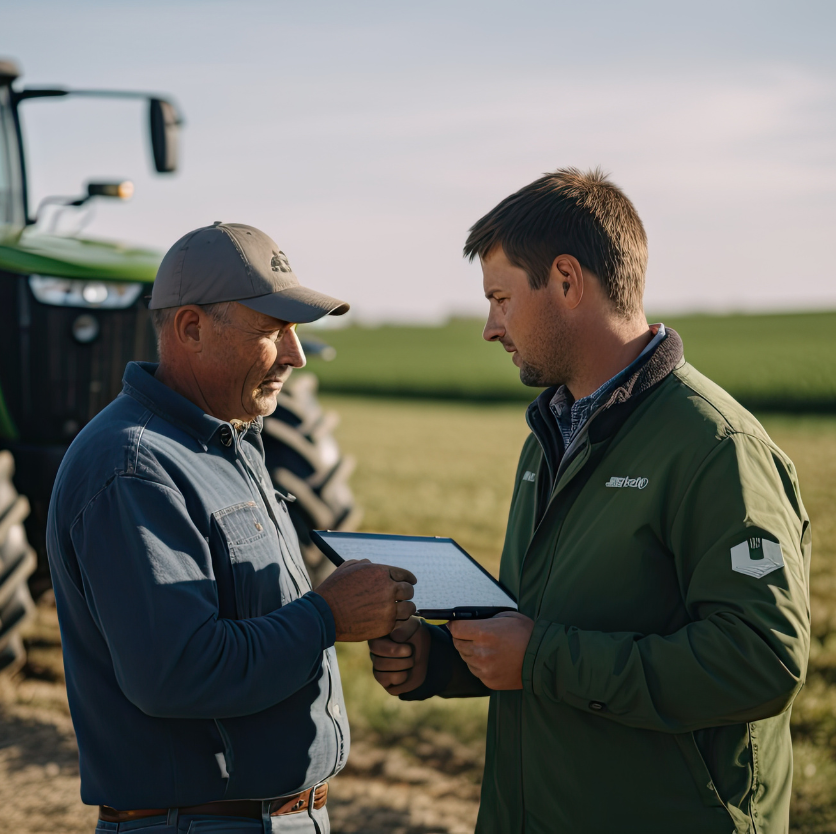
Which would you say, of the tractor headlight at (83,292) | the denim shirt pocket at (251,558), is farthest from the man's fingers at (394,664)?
the tractor headlight at (83,292)

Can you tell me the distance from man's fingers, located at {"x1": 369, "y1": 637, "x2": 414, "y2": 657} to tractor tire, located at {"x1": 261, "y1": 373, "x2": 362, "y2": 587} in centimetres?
319

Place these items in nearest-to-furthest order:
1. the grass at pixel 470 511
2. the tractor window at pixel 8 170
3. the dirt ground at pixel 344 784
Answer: the dirt ground at pixel 344 784 → the grass at pixel 470 511 → the tractor window at pixel 8 170

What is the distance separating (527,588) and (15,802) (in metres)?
2.91

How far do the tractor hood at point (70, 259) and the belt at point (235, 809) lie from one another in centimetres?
386

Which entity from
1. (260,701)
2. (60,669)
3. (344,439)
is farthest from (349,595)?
(344,439)

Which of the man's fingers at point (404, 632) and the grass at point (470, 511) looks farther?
the grass at point (470, 511)

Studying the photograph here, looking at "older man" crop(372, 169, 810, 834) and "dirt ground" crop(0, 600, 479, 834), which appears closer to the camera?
"older man" crop(372, 169, 810, 834)

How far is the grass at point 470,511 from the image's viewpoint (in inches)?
174

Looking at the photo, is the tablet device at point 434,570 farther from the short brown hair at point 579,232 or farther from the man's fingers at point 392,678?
the short brown hair at point 579,232

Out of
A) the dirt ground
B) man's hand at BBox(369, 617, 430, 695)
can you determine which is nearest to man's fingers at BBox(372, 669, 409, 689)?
man's hand at BBox(369, 617, 430, 695)

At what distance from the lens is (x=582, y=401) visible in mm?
2213

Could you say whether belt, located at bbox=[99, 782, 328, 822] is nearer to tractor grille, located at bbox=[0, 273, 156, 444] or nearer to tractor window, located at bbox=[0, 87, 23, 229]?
tractor grille, located at bbox=[0, 273, 156, 444]

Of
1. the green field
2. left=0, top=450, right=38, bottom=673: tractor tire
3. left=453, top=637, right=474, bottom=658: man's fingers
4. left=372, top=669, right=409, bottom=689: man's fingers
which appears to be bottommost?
the green field

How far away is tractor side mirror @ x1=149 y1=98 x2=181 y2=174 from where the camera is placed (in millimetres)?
5129
